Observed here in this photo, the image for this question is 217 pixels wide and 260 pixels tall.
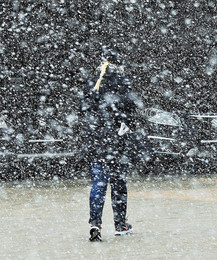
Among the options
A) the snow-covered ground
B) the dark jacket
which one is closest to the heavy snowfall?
the snow-covered ground

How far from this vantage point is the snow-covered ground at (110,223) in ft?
20.2

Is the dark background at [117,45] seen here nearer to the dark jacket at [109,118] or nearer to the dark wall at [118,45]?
the dark wall at [118,45]

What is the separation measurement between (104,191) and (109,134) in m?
0.53

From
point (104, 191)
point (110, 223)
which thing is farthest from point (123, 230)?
point (110, 223)

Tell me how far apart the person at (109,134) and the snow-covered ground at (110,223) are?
39 centimetres

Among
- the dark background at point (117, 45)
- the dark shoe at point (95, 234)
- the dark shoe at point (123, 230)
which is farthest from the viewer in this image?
the dark background at point (117, 45)

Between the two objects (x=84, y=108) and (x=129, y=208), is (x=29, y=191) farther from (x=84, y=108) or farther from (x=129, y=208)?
(x=84, y=108)

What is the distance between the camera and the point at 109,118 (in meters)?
6.95

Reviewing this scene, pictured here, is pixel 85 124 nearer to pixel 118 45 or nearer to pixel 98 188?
pixel 98 188

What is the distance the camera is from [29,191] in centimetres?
1096

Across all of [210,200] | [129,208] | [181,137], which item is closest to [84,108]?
[129,208]

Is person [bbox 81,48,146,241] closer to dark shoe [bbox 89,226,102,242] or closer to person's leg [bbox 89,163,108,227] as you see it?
person's leg [bbox 89,163,108,227]

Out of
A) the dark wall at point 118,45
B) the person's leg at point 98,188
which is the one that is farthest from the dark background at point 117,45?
the person's leg at point 98,188

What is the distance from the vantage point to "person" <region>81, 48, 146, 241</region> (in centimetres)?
690
